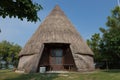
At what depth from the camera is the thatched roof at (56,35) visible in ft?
103

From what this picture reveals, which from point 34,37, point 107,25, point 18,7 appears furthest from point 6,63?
point 18,7

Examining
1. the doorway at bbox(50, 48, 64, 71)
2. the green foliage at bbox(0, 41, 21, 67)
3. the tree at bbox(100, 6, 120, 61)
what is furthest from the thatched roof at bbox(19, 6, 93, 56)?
the green foliage at bbox(0, 41, 21, 67)

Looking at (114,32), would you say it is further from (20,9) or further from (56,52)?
(20,9)

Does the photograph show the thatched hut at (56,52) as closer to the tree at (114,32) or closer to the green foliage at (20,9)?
the tree at (114,32)

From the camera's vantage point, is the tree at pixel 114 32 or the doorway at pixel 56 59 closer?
the tree at pixel 114 32

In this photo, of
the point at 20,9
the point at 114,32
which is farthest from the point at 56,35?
the point at 20,9

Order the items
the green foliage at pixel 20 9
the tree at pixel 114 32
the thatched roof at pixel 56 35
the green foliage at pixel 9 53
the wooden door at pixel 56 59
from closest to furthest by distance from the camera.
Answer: the green foliage at pixel 20 9 < the tree at pixel 114 32 < the wooden door at pixel 56 59 < the thatched roof at pixel 56 35 < the green foliage at pixel 9 53

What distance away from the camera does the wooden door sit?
3111 cm

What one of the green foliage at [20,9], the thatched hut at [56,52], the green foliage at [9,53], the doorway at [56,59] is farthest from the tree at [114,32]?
the green foliage at [9,53]

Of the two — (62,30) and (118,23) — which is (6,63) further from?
(118,23)

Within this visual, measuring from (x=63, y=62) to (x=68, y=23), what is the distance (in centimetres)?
718

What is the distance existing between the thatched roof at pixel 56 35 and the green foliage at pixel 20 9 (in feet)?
66.1

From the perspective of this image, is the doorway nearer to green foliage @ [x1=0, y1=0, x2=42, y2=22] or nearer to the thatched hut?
the thatched hut

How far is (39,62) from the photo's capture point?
3047 centimetres
